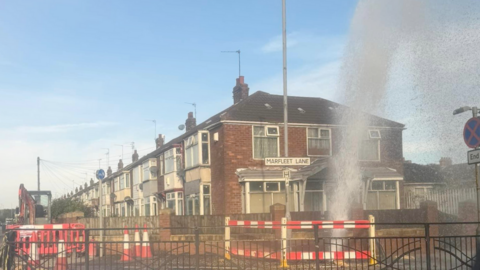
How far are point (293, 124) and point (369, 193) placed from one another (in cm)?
569

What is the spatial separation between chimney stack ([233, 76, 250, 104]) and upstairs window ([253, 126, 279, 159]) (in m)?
4.50

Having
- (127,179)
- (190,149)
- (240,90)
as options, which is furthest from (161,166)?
(127,179)

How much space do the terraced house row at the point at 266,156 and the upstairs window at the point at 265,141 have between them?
56 millimetres

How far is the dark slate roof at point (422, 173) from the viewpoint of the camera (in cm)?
3425

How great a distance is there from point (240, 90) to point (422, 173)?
1308 centimetres

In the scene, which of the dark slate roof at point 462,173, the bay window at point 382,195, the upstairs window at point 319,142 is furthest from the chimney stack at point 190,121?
the dark slate roof at point 462,173

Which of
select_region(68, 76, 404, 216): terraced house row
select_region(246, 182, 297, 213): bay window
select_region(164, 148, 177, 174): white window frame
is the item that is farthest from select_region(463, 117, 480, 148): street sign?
select_region(164, 148, 177, 174): white window frame

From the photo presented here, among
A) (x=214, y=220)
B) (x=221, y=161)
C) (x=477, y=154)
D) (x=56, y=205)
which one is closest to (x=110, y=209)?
(x=56, y=205)

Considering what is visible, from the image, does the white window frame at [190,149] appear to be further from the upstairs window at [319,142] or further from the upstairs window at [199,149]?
the upstairs window at [319,142]

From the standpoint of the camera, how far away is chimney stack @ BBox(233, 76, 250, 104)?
35031mm

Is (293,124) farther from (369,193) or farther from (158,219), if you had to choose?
(158,219)

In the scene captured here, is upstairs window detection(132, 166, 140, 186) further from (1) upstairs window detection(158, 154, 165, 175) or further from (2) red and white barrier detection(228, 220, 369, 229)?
(2) red and white barrier detection(228, 220, 369, 229)

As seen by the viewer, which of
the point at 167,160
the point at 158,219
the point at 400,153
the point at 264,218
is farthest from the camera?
the point at 167,160

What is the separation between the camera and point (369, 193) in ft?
99.3
